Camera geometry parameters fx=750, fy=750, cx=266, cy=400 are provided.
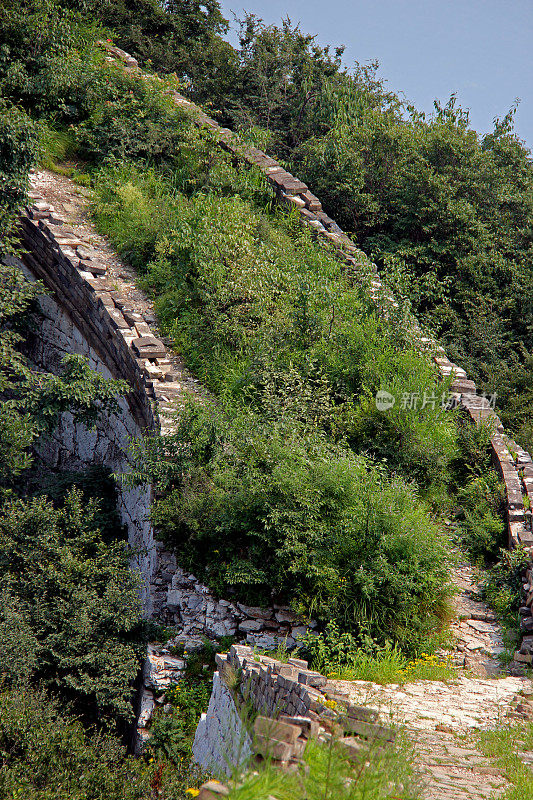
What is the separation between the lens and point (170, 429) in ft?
26.8

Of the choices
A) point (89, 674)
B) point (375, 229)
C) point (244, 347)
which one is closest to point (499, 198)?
point (375, 229)

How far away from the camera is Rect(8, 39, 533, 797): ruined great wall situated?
16.7 feet

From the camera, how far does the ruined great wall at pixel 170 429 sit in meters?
5.08

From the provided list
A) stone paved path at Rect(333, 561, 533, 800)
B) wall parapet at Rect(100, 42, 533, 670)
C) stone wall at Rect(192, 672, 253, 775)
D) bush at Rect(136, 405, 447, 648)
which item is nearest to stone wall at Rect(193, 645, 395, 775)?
stone wall at Rect(192, 672, 253, 775)

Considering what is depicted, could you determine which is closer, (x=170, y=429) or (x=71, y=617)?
(x=71, y=617)

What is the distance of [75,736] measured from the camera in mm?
6039

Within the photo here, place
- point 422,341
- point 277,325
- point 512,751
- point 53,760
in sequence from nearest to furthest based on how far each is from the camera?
point 512,751 → point 53,760 → point 277,325 → point 422,341

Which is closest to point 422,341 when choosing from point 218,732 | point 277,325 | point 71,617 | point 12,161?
point 277,325

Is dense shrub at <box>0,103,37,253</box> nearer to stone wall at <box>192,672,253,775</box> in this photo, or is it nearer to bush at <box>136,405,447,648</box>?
bush at <box>136,405,447,648</box>

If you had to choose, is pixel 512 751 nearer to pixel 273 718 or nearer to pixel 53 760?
pixel 273 718

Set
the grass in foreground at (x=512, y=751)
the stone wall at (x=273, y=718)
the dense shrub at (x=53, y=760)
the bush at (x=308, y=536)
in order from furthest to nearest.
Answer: the bush at (x=308, y=536)
the dense shrub at (x=53, y=760)
the grass in foreground at (x=512, y=751)
the stone wall at (x=273, y=718)

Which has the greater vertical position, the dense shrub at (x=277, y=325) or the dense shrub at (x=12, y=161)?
the dense shrub at (x=12, y=161)

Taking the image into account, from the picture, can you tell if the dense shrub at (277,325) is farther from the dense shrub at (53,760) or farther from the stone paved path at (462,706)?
the dense shrub at (53,760)

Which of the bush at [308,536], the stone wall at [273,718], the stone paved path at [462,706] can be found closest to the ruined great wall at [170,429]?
the stone wall at [273,718]
